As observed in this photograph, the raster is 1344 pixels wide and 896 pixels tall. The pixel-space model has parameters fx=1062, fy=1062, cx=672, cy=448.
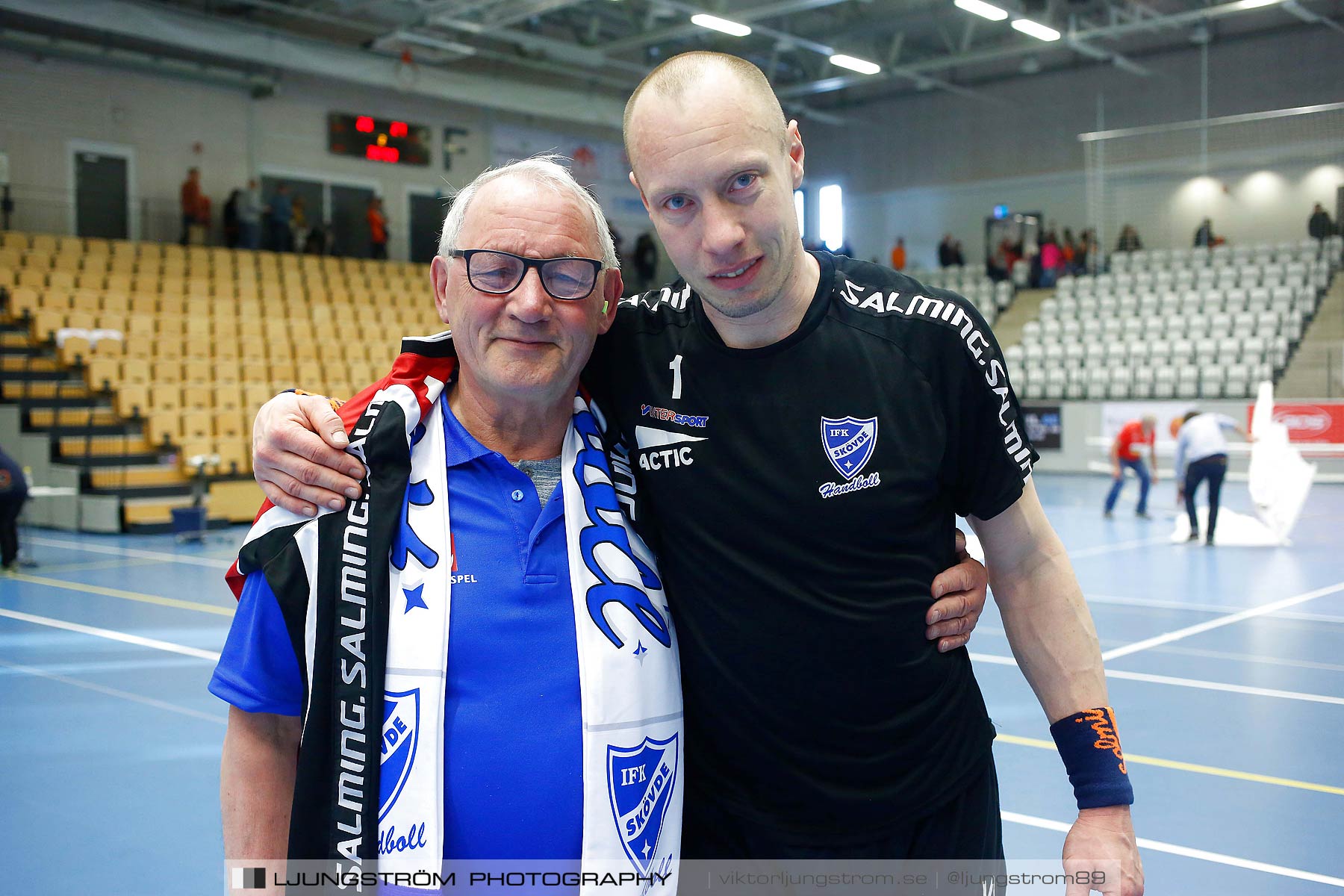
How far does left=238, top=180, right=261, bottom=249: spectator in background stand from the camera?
18828 mm

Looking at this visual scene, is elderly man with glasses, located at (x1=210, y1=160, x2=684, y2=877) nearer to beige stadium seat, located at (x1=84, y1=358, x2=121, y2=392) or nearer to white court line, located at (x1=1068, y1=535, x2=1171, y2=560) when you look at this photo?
white court line, located at (x1=1068, y1=535, x2=1171, y2=560)

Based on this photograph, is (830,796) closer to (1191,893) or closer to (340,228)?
(1191,893)

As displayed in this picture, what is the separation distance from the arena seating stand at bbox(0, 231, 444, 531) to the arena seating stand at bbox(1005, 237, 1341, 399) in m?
11.8

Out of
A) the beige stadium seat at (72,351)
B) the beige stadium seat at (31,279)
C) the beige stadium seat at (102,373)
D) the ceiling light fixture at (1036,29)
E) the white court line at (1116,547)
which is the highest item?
the ceiling light fixture at (1036,29)

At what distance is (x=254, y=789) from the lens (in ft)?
5.67

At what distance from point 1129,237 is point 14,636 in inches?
869

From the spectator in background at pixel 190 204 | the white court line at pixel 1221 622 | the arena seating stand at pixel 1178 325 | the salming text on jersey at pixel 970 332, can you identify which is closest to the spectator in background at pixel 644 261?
the arena seating stand at pixel 1178 325

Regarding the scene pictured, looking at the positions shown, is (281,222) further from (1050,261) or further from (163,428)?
(1050,261)

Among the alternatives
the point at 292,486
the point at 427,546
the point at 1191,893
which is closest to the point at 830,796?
the point at 427,546

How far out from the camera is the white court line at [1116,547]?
34.0 feet

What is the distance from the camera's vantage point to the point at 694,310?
1.96 m

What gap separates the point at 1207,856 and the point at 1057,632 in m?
2.26

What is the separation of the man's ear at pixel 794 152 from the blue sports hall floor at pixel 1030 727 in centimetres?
268

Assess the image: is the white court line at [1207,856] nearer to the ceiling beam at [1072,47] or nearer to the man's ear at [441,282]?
the man's ear at [441,282]
